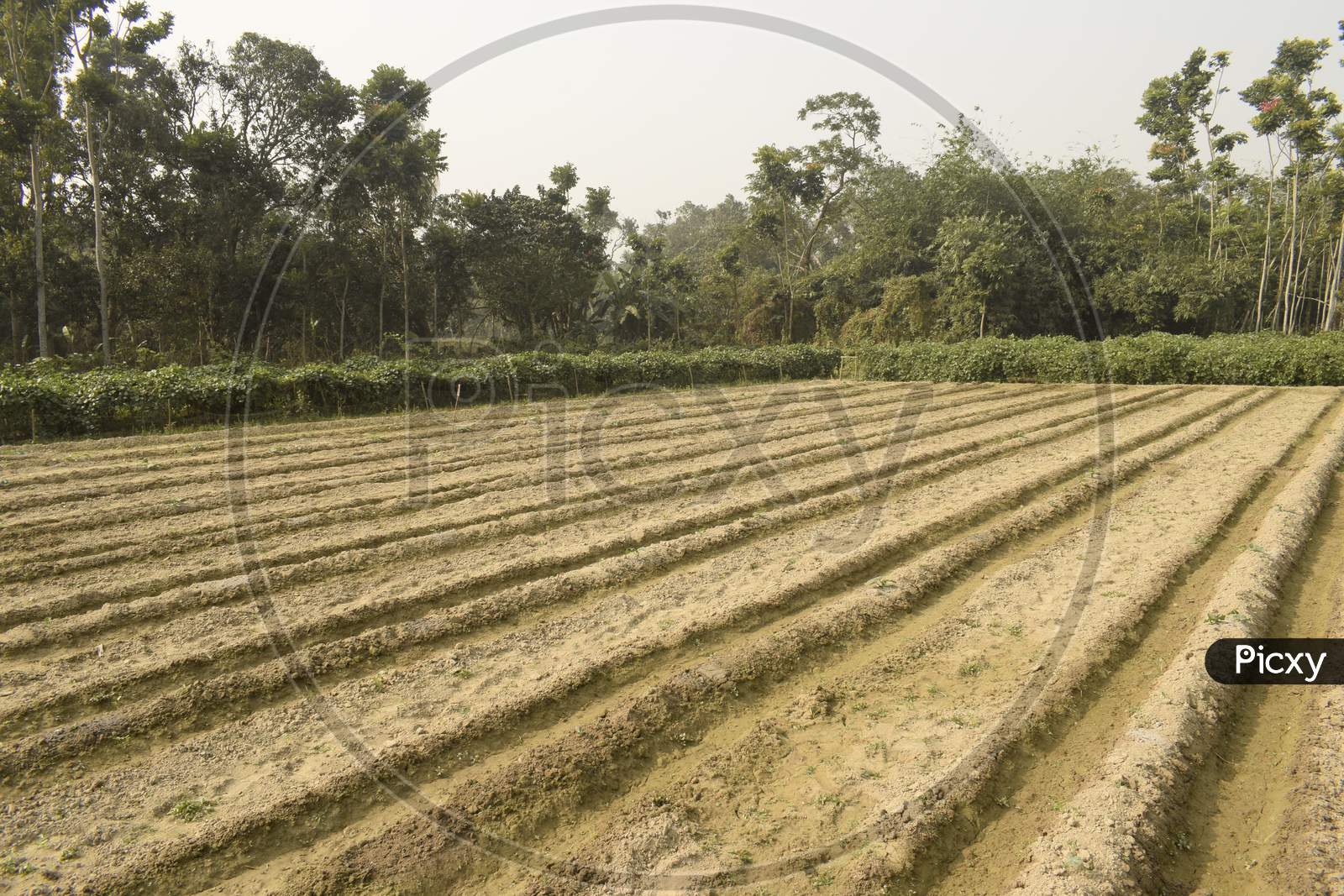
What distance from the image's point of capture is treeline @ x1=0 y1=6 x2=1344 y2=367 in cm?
2434

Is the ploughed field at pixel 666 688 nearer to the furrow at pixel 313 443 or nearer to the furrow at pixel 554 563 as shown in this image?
the furrow at pixel 554 563

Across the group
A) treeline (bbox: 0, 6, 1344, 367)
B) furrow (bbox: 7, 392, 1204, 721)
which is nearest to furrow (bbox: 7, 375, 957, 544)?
furrow (bbox: 7, 392, 1204, 721)

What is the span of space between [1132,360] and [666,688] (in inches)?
929

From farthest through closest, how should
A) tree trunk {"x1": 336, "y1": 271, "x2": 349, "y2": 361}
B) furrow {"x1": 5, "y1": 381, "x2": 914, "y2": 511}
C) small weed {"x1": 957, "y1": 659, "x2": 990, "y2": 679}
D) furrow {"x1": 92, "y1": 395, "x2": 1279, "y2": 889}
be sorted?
1. tree trunk {"x1": 336, "y1": 271, "x2": 349, "y2": 361}
2. furrow {"x1": 5, "y1": 381, "x2": 914, "y2": 511}
3. small weed {"x1": 957, "y1": 659, "x2": 990, "y2": 679}
4. furrow {"x1": 92, "y1": 395, "x2": 1279, "y2": 889}

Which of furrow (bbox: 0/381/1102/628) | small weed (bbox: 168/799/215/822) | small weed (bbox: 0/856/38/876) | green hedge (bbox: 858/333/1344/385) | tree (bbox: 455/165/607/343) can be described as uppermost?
tree (bbox: 455/165/607/343)

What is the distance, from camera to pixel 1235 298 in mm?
33031

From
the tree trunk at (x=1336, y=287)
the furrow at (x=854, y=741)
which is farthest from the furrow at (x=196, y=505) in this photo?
the tree trunk at (x=1336, y=287)

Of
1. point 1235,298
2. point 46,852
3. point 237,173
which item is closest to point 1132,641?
point 46,852

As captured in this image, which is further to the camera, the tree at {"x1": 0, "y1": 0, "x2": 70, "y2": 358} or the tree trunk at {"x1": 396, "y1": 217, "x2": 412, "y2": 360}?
the tree trunk at {"x1": 396, "y1": 217, "x2": 412, "y2": 360}

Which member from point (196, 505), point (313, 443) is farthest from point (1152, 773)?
point (313, 443)

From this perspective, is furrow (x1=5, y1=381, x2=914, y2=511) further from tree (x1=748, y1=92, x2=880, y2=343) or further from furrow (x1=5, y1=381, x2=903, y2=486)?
tree (x1=748, y1=92, x2=880, y2=343)

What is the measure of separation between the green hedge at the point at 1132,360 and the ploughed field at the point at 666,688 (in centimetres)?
1440

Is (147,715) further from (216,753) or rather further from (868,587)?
(868,587)

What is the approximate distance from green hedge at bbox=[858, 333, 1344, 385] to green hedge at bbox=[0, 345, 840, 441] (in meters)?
8.19
